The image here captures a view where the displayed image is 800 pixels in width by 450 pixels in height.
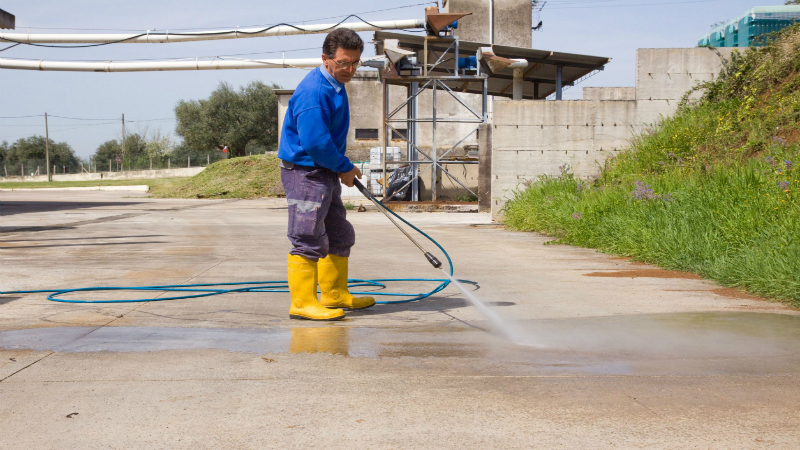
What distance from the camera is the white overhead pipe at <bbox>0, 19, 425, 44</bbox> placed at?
2766 centimetres

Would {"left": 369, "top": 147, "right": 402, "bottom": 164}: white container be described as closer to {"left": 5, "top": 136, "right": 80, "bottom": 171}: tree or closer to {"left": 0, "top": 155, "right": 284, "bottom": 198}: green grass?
{"left": 0, "top": 155, "right": 284, "bottom": 198}: green grass

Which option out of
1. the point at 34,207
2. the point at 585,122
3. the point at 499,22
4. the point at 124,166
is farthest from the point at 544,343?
the point at 124,166

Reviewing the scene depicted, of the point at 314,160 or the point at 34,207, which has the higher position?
the point at 314,160

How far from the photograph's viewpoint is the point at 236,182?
34.3 m

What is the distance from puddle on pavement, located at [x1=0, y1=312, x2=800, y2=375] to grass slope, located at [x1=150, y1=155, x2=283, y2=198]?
1115 inches

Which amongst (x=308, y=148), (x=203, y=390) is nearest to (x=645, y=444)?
(x=203, y=390)

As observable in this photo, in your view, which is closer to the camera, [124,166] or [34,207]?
[34,207]

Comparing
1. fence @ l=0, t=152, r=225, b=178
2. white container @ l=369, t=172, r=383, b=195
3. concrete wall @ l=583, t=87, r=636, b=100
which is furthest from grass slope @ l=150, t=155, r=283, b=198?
fence @ l=0, t=152, r=225, b=178

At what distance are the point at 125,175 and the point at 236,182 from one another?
89.1ft

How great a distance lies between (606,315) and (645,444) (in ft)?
7.48

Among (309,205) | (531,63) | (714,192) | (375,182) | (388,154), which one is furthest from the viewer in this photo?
(375,182)

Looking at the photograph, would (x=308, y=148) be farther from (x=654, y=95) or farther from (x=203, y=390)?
(x=654, y=95)

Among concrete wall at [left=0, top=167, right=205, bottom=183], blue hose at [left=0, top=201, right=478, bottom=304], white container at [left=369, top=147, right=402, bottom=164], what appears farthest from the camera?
concrete wall at [left=0, top=167, right=205, bottom=183]

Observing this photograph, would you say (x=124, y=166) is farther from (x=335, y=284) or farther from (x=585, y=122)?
(x=335, y=284)
